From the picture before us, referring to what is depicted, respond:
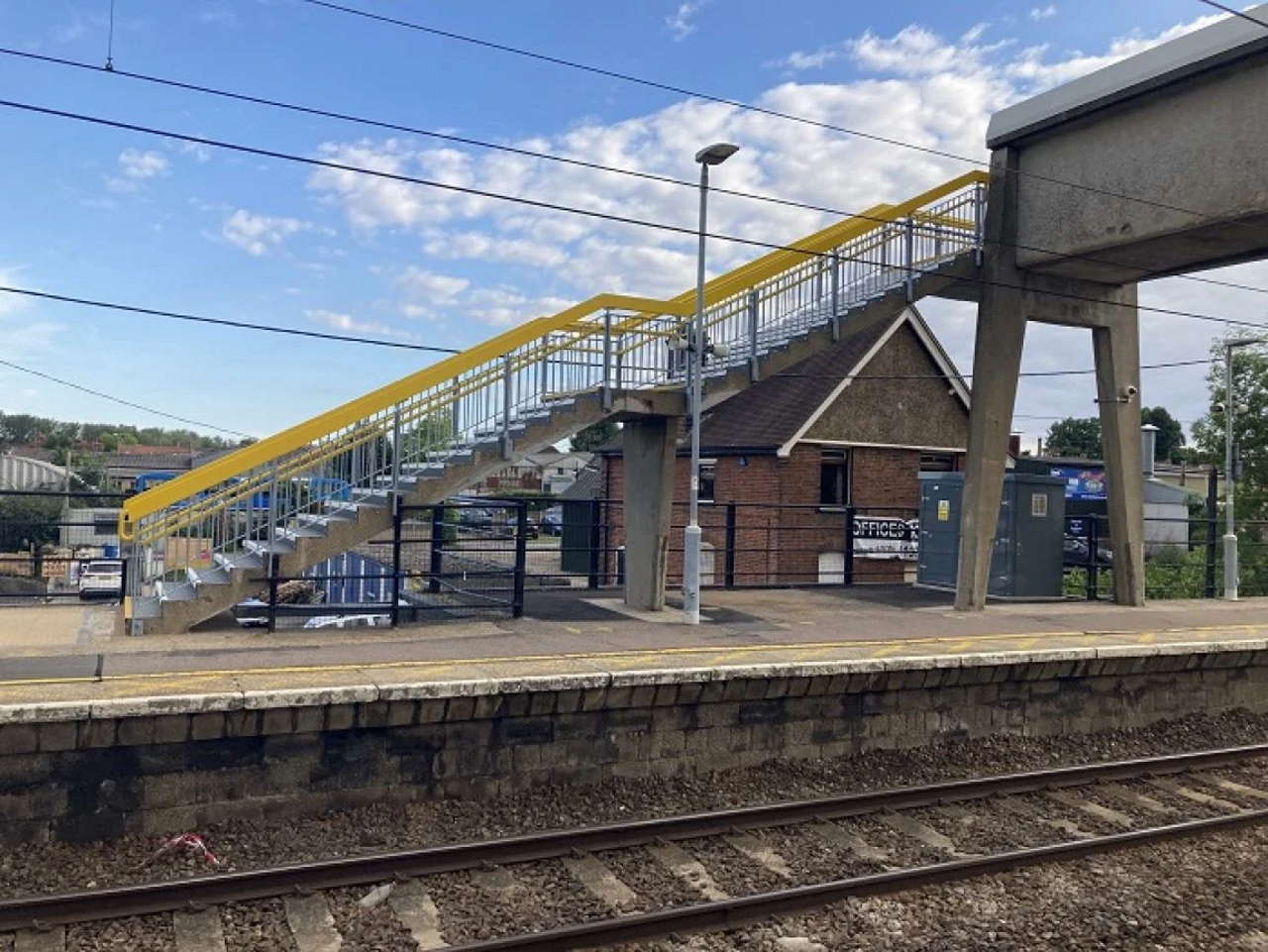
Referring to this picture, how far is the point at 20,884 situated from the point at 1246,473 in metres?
35.5

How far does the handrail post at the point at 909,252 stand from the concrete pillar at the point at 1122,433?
384 cm

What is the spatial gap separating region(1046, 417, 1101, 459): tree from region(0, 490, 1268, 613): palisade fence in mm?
58136

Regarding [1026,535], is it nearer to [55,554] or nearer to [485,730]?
[485,730]

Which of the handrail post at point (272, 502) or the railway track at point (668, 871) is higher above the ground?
the handrail post at point (272, 502)

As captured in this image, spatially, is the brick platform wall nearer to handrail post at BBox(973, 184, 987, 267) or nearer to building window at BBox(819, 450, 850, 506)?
handrail post at BBox(973, 184, 987, 267)

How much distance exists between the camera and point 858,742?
986cm

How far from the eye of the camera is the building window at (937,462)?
28141 mm

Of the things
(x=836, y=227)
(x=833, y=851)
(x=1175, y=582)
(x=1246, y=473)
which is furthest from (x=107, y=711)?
(x=1246, y=473)

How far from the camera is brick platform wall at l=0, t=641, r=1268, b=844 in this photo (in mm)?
6906

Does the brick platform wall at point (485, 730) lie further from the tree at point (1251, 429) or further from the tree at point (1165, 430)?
the tree at point (1165, 430)

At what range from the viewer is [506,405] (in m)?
11.7

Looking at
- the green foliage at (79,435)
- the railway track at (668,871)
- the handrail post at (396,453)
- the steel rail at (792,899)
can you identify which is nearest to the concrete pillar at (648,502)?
the handrail post at (396,453)

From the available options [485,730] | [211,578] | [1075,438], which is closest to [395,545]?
[211,578]

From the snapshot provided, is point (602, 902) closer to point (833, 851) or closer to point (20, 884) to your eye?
point (833, 851)
